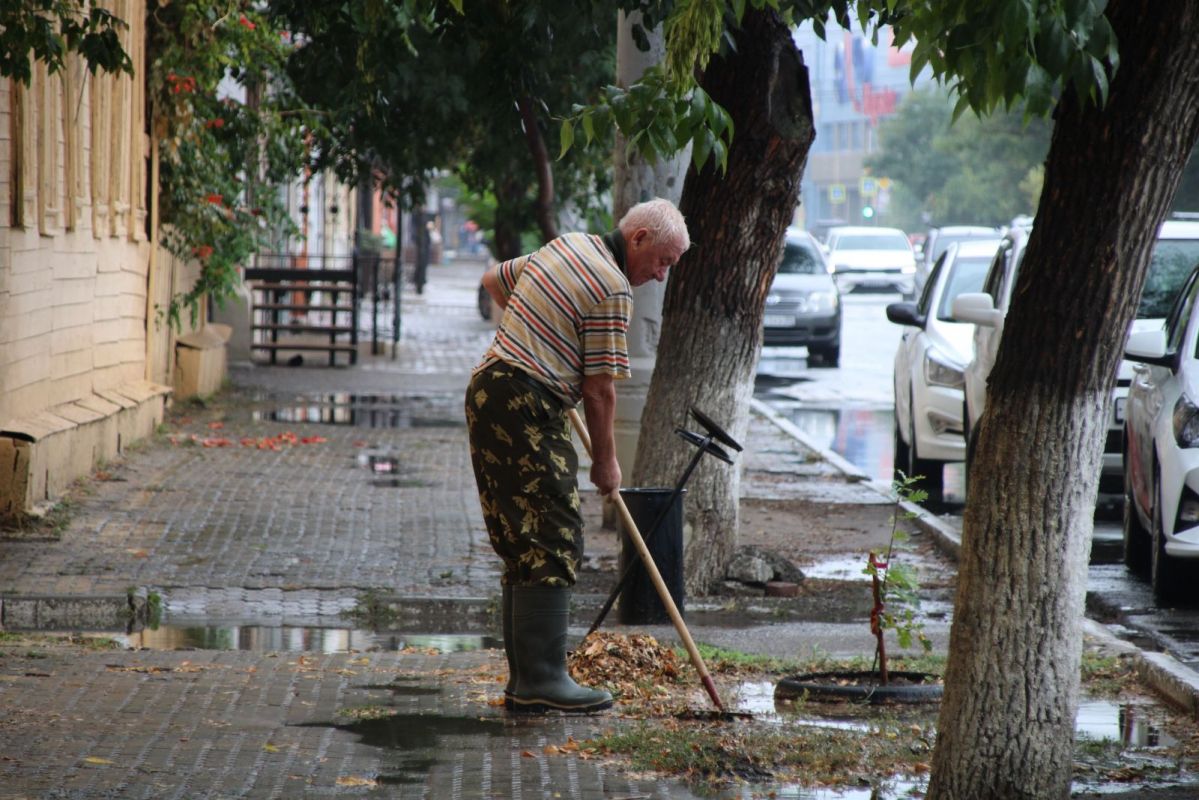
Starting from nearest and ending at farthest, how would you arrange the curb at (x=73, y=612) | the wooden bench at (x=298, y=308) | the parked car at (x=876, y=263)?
the curb at (x=73, y=612) < the wooden bench at (x=298, y=308) < the parked car at (x=876, y=263)

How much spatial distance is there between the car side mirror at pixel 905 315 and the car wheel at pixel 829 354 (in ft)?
42.4

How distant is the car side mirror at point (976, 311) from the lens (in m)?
11.8

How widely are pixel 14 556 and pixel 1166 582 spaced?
6.01 meters

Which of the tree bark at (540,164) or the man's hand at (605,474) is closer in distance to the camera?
the man's hand at (605,474)

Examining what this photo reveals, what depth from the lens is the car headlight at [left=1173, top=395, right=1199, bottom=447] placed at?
900 cm

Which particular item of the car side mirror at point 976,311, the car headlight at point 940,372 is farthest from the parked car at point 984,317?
the car headlight at point 940,372

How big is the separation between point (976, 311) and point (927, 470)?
2405 millimetres

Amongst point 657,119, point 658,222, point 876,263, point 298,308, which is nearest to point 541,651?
point 658,222

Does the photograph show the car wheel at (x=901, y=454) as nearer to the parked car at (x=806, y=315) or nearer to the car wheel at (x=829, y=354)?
the parked car at (x=806, y=315)

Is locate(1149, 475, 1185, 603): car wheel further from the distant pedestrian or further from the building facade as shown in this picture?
the building facade

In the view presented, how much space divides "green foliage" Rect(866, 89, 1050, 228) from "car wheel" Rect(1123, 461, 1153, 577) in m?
48.6

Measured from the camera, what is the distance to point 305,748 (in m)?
5.82

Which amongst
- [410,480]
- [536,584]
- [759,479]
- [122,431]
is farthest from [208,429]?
[536,584]

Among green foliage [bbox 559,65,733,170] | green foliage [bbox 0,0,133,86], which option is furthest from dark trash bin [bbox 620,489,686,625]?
green foliage [bbox 0,0,133,86]
